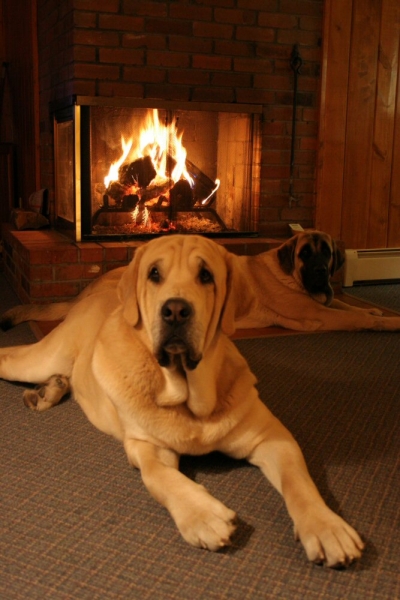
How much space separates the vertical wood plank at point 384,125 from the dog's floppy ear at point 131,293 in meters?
3.36

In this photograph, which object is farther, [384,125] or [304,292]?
[384,125]

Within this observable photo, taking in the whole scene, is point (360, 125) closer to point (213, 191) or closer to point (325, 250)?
point (213, 191)

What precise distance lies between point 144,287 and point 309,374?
123 centimetres

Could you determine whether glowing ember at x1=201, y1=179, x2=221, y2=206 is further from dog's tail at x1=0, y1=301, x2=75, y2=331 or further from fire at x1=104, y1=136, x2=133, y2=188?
dog's tail at x1=0, y1=301, x2=75, y2=331

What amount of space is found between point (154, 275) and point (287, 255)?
78.2 inches

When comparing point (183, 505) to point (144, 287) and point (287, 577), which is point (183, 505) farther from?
point (144, 287)

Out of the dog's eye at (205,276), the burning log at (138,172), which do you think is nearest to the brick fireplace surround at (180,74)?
the burning log at (138,172)

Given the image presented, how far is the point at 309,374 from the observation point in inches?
109

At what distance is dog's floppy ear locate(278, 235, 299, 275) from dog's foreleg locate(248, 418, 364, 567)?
6.16ft

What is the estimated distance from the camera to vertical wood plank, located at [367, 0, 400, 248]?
4617mm

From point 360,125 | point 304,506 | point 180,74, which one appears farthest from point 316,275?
point 304,506

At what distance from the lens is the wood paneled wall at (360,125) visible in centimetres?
449

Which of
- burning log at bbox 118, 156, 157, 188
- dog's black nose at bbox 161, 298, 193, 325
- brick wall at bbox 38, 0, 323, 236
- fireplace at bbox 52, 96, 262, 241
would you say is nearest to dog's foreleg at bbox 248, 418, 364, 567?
dog's black nose at bbox 161, 298, 193, 325

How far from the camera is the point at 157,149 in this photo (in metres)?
4.14
